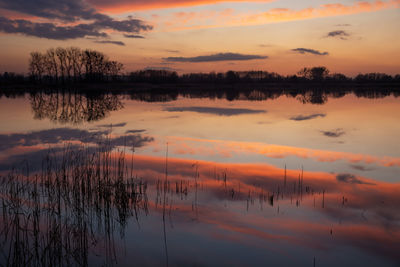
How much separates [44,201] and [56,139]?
362 inches

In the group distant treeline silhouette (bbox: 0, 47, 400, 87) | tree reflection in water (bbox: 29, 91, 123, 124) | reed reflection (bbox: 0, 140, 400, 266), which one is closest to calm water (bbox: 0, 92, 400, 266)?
reed reflection (bbox: 0, 140, 400, 266)

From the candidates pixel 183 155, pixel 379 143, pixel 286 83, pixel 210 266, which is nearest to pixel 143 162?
pixel 183 155

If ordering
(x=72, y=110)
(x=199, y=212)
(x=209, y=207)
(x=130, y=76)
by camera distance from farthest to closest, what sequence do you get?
(x=130, y=76)
(x=72, y=110)
(x=209, y=207)
(x=199, y=212)

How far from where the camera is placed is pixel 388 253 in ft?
17.5

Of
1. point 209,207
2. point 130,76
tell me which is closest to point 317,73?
point 130,76

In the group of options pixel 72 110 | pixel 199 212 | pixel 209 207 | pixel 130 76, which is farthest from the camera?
pixel 130 76

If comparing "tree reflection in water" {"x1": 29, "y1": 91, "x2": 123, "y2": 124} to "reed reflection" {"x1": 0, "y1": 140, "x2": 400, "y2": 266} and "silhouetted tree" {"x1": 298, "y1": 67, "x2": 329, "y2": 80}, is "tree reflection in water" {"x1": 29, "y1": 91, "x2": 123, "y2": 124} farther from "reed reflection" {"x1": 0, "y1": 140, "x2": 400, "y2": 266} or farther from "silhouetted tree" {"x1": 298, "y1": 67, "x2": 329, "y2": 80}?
"silhouetted tree" {"x1": 298, "y1": 67, "x2": 329, "y2": 80}

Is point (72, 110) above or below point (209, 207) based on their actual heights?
above

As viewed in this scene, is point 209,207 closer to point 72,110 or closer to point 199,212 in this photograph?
point 199,212

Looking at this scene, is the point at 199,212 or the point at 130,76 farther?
the point at 130,76

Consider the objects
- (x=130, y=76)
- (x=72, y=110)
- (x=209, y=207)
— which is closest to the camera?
(x=209, y=207)

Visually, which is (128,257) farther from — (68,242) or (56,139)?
(56,139)

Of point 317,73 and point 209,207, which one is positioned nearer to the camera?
point 209,207

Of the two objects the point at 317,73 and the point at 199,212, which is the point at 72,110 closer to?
the point at 199,212
